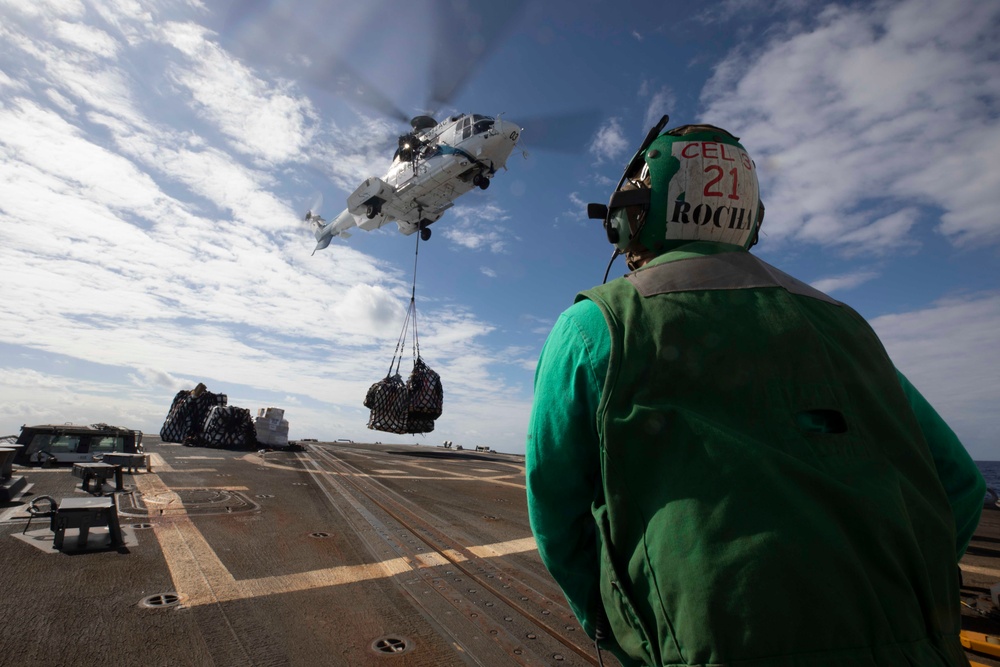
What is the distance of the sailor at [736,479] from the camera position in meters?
1.10

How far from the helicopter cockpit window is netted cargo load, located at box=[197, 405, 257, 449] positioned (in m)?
17.8

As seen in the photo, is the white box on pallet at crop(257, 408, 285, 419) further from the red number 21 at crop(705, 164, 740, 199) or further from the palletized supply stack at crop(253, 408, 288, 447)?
the red number 21 at crop(705, 164, 740, 199)

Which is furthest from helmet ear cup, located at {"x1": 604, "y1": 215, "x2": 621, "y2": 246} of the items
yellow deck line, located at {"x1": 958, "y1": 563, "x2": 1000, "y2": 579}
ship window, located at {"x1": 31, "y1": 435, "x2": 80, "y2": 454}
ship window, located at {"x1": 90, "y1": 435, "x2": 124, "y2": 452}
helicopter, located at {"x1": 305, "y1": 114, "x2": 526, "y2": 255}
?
helicopter, located at {"x1": 305, "y1": 114, "x2": 526, "y2": 255}

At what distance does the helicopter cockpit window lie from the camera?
21.0 metres

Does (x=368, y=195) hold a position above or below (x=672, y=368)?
above

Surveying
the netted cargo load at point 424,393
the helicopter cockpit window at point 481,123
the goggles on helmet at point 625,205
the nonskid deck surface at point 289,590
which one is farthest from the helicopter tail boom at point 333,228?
the goggles on helmet at point 625,205

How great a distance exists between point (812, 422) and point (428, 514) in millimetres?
7362

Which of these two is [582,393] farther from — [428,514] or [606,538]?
[428,514]

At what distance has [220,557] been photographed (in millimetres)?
4918

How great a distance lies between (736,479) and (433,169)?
860 inches

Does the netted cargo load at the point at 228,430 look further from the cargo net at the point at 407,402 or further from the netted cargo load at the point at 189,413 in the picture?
the cargo net at the point at 407,402

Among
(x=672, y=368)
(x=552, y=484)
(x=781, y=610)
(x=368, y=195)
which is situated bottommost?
(x=781, y=610)

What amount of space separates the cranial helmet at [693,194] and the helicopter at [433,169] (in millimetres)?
20195

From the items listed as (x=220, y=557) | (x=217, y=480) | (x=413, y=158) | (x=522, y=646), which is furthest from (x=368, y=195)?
(x=522, y=646)
